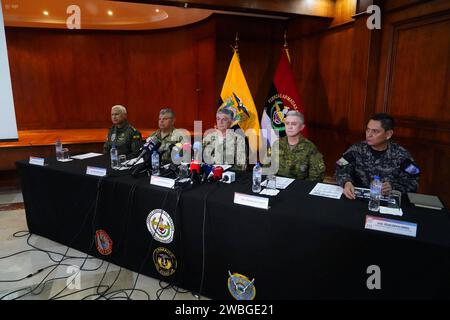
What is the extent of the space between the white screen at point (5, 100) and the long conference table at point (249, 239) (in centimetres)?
169

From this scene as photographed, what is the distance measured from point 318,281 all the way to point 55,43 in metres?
Answer: 5.55

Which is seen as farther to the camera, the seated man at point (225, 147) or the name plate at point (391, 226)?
the seated man at point (225, 147)

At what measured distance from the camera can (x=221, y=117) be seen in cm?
229

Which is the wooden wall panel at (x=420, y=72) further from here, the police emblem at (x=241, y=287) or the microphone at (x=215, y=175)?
the police emblem at (x=241, y=287)

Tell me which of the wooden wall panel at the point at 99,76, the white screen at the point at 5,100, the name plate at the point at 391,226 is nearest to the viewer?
the name plate at the point at 391,226

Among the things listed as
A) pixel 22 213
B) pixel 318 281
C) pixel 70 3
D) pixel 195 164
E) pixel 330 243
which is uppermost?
pixel 70 3

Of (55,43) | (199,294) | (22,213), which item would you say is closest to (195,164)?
(199,294)

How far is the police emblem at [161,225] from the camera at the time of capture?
1.65 metres

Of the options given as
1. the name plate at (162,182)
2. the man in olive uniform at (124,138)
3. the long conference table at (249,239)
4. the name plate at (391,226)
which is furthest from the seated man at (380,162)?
the man in olive uniform at (124,138)

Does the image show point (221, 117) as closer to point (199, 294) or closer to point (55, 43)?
point (199, 294)

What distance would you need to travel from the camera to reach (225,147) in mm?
2336

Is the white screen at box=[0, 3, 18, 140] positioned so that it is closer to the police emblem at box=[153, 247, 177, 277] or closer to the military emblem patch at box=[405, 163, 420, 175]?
the police emblem at box=[153, 247, 177, 277]

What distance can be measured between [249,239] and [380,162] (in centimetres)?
94

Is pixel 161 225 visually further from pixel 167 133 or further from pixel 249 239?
pixel 167 133
